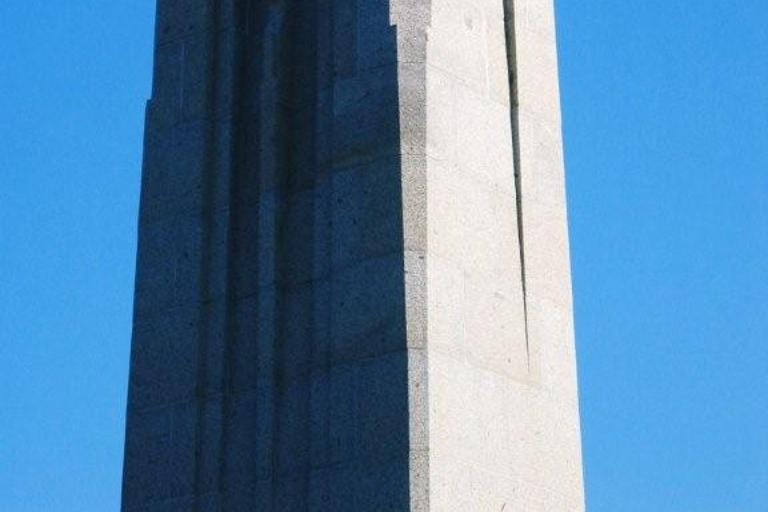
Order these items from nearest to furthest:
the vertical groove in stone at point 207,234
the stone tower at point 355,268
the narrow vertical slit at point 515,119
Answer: the stone tower at point 355,268 < the vertical groove in stone at point 207,234 < the narrow vertical slit at point 515,119

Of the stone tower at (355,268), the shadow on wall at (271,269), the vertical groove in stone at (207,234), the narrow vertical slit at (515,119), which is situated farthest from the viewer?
the narrow vertical slit at (515,119)

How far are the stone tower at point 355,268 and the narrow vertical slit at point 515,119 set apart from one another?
0.02 metres

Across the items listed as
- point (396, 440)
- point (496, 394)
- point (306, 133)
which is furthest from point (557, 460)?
point (306, 133)

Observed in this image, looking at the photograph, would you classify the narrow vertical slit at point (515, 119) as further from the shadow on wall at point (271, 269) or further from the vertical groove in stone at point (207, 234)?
the vertical groove in stone at point (207, 234)

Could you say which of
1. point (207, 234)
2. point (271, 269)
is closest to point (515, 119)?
point (271, 269)

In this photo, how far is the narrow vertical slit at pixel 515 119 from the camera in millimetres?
17484

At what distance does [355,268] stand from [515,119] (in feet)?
8.86

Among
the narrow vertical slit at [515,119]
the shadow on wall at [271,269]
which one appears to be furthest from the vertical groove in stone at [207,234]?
the narrow vertical slit at [515,119]

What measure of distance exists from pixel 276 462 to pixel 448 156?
329 centimetres

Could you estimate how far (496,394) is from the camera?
16.6 metres

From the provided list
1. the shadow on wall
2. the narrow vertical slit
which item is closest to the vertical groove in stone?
the shadow on wall

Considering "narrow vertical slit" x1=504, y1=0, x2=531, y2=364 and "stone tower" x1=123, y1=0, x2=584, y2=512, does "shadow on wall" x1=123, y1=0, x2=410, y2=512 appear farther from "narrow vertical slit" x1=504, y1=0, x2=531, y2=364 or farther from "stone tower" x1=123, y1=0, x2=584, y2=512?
"narrow vertical slit" x1=504, y1=0, x2=531, y2=364

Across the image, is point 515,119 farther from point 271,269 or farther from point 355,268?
point 271,269

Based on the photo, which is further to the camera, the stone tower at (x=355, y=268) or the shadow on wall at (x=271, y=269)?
the shadow on wall at (x=271, y=269)
